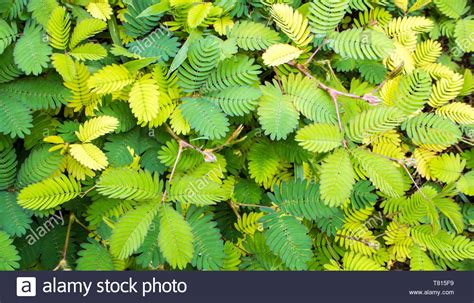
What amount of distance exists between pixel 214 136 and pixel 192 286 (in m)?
0.65

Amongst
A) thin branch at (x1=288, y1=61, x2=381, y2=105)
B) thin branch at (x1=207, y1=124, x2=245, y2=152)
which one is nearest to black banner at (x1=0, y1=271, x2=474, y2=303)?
thin branch at (x1=207, y1=124, x2=245, y2=152)

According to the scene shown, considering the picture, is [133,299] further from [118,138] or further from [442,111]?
[442,111]

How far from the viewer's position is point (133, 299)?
1.82m

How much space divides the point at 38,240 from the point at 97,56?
79 cm

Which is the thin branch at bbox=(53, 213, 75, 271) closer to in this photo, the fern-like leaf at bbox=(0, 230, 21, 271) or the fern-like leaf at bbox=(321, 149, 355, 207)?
the fern-like leaf at bbox=(0, 230, 21, 271)

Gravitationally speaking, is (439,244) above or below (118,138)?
below

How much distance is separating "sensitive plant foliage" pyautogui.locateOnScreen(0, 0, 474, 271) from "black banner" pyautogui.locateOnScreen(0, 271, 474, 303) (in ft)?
0.19

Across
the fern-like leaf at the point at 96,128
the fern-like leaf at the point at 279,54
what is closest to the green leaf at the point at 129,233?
the fern-like leaf at the point at 96,128

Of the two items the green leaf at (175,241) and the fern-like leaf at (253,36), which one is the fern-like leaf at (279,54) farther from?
the green leaf at (175,241)

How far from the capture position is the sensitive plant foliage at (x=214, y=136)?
1.64 metres

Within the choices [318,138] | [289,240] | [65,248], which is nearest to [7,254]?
[65,248]

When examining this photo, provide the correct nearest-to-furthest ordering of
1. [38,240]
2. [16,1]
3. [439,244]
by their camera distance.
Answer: [16,1], [38,240], [439,244]

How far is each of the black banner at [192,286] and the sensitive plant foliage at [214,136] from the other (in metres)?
0.06

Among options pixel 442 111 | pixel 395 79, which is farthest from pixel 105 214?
pixel 442 111
